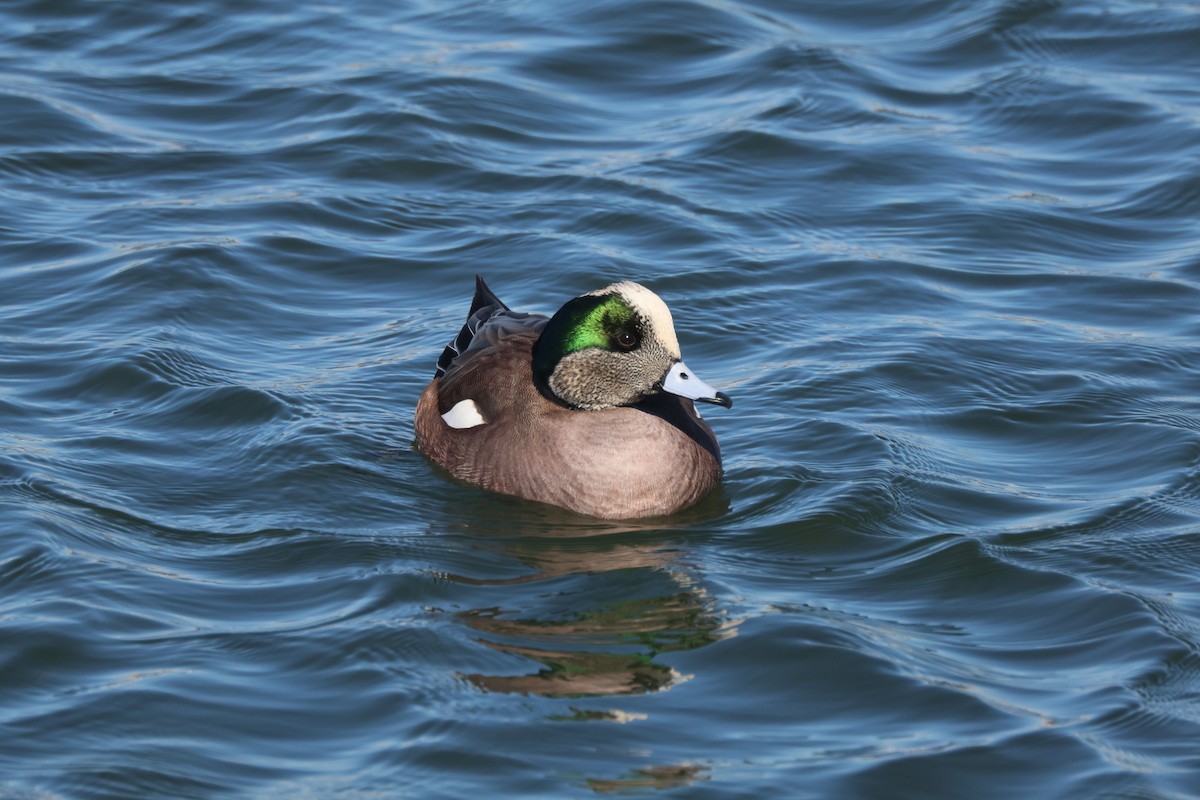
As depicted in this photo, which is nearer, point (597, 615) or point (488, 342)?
point (597, 615)

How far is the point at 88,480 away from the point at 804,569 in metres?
3.30

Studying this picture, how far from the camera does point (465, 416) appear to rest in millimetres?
8805

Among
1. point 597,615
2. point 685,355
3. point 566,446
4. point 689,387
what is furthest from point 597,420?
point 685,355

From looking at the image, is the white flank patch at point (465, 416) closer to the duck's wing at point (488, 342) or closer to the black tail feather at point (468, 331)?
the duck's wing at point (488, 342)

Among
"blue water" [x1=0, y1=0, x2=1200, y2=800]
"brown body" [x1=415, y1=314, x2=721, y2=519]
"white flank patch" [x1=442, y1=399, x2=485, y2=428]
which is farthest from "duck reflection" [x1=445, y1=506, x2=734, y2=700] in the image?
"white flank patch" [x1=442, y1=399, x2=485, y2=428]

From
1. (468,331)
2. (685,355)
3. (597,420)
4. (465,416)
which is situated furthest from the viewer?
(685,355)

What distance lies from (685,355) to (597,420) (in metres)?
2.00

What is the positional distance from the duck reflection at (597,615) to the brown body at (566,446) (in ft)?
0.62

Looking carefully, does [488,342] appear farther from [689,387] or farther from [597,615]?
[597,615]

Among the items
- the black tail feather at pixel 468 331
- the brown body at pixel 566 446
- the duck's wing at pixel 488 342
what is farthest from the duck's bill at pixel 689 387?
the black tail feather at pixel 468 331

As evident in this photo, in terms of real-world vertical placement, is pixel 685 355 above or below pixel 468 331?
below

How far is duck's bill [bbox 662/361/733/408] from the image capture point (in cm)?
811

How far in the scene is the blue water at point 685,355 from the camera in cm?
654

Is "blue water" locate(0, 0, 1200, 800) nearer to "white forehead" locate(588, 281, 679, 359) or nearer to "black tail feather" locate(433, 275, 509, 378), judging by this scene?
"black tail feather" locate(433, 275, 509, 378)
